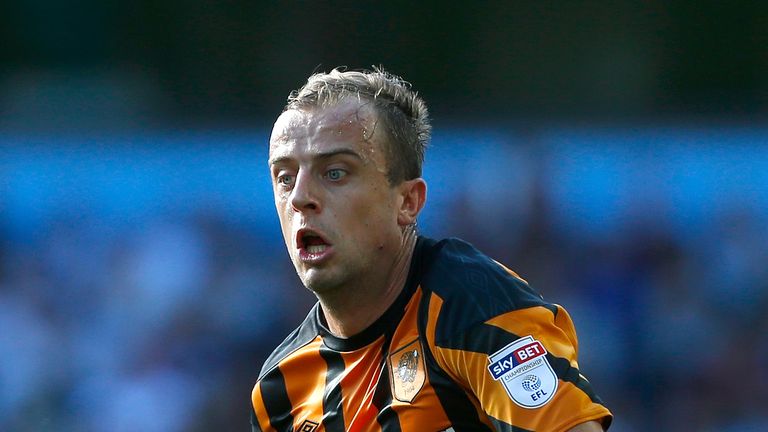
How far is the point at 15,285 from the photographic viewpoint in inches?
274

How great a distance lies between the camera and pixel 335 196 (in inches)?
121

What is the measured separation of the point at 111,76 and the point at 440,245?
186 inches

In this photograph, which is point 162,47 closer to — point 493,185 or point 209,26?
point 209,26

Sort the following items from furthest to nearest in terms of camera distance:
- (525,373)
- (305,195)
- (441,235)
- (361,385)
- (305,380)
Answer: (441,235) → (305,380) → (361,385) → (305,195) → (525,373)

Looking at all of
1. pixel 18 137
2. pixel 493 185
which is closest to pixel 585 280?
pixel 493 185

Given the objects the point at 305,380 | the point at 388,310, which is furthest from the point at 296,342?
the point at 388,310

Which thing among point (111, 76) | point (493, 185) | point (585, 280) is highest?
point (111, 76)

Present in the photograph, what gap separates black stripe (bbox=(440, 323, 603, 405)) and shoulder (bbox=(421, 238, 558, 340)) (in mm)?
24

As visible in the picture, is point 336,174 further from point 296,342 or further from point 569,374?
point 569,374

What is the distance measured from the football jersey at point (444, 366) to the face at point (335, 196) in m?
0.17

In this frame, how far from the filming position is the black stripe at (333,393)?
3.16 meters

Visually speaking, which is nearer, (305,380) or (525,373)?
(525,373)

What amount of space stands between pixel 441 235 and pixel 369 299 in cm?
345

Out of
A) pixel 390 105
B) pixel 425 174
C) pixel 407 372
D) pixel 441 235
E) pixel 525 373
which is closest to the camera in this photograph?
pixel 525 373
